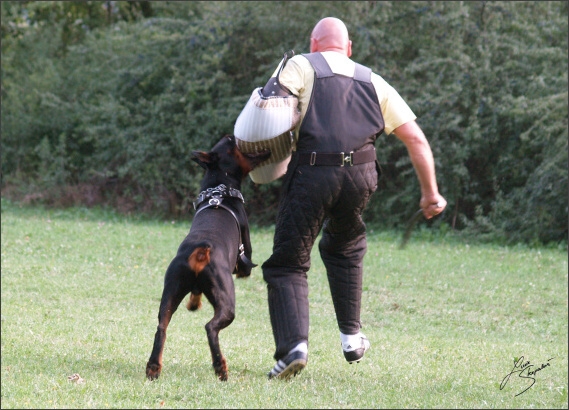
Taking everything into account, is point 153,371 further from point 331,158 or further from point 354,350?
point 331,158

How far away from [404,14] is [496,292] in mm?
8245

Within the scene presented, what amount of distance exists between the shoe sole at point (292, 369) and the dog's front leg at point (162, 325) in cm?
71

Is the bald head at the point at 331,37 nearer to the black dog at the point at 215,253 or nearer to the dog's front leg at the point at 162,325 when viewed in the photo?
the black dog at the point at 215,253

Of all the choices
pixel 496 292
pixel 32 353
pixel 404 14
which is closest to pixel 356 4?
pixel 404 14

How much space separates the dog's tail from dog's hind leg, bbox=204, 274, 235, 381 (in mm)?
150

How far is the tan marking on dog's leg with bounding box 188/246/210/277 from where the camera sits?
492 cm

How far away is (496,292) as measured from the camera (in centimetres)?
1037

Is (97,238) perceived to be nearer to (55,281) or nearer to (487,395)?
(55,281)

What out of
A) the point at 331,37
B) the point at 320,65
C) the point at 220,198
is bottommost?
the point at 220,198

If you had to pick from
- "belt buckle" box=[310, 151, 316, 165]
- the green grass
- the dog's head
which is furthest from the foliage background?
"belt buckle" box=[310, 151, 316, 165]

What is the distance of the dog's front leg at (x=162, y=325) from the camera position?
4.83 m

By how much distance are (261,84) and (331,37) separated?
12457 mm

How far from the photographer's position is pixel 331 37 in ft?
17.3

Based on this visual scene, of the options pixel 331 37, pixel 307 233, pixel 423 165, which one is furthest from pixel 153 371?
pixel 331 37
